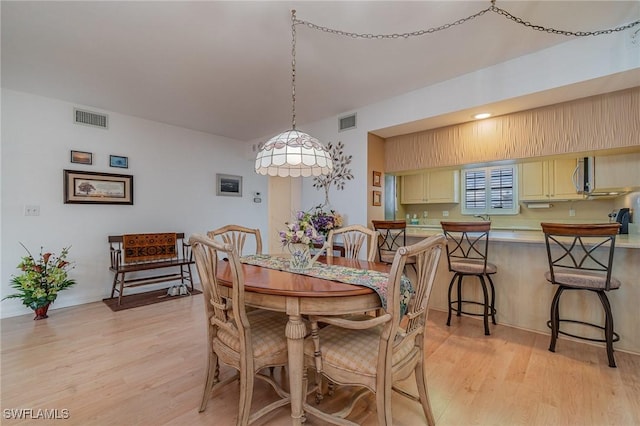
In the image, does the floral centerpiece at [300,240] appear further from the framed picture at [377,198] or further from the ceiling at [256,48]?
the framed picture at [377,198]

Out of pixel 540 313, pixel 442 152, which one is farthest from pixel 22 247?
pixel 540 313

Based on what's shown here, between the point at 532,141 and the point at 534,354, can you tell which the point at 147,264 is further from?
the point at 532,141

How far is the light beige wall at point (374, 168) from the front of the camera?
3.61m

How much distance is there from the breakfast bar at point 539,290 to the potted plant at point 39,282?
414 cm

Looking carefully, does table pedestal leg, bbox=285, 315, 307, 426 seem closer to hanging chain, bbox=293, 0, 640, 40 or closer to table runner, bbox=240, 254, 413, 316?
table runner, bbox=240, 254, 413, 316

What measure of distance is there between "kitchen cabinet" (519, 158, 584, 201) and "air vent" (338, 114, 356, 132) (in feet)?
8.80

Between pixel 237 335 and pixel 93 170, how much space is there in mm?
3592

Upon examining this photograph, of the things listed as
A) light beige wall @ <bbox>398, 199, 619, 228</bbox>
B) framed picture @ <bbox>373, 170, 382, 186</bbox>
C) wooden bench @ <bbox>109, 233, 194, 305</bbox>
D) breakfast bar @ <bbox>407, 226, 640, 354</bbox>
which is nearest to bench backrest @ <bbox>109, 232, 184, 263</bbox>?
wooden bench @ <bbox>109, 233, 194, 305</bbox>

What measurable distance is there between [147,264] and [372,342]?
135 inches

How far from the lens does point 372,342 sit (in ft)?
4.71

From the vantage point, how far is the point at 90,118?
363 centimetres

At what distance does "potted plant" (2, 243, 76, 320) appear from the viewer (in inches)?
118

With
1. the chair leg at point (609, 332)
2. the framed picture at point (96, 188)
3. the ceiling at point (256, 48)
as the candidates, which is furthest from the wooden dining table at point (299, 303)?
the framed picture at point (96, 188)

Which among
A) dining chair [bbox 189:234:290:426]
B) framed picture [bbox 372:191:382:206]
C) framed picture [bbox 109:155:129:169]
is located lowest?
dining chair [bbox 189:234:290:426]
